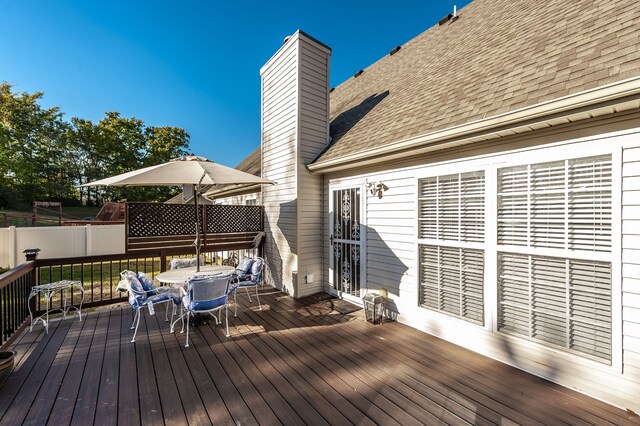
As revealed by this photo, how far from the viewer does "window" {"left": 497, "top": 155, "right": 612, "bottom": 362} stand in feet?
8.22

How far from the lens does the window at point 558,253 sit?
8.22ft

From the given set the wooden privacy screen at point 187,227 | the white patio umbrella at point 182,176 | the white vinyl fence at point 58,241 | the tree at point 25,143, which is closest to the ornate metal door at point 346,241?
the white patio umbrella at point 182,176

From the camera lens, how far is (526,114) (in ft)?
8.80

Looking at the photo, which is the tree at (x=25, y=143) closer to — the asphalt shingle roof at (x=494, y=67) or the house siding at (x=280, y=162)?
the house siding at (x=280, y=162)

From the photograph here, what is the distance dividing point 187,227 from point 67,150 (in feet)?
95.4

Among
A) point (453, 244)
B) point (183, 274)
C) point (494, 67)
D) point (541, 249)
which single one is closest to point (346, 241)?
point (453, 244)

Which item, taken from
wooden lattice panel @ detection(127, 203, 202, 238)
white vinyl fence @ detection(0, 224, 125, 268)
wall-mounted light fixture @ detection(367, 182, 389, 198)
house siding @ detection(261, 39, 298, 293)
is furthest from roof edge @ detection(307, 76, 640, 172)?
white vinyl fence @ detection(0, 224, 125, 268)

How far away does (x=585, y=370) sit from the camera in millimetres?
2537

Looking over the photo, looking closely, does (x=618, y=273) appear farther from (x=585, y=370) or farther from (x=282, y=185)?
(x=282, y=185)

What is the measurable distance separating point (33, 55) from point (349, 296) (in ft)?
73.0

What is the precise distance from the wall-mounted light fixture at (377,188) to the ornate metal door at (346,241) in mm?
293

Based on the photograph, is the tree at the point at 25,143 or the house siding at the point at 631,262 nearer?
the house siding at the point at 631,262

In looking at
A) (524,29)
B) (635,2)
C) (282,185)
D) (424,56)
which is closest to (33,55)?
(282,185)

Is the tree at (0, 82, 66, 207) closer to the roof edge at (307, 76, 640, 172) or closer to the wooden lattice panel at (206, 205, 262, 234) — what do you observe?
the wooden lattice panel at (206, 205, 262, 234)
